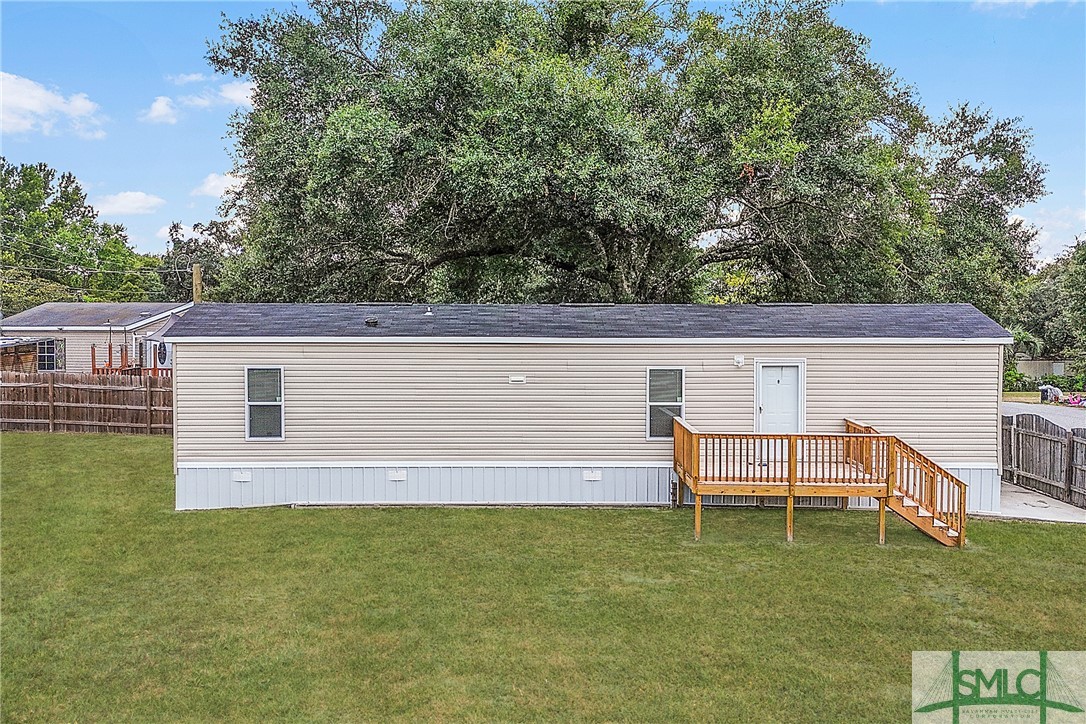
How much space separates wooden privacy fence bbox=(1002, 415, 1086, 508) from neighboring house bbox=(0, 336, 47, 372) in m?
25.0

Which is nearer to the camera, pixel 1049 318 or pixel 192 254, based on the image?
pixel 1049 318

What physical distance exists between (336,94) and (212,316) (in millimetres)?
7494

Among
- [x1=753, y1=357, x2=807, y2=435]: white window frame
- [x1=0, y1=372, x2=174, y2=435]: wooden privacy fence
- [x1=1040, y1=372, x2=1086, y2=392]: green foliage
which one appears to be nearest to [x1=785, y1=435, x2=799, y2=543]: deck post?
[x1=753, y1=357, x2=807, y2=435]: white window frame

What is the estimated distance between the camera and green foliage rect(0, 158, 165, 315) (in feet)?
136

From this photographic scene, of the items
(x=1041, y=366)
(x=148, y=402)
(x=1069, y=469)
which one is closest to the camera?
(x=1069, y=469)

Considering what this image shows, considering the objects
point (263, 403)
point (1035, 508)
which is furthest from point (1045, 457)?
point (263, 403)

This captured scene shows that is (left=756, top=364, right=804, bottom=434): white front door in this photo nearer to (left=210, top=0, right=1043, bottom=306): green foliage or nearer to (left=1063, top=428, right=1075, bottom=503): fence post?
(left=1063, top=428, right=1075, bottom=503): fence post

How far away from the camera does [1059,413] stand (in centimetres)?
2059

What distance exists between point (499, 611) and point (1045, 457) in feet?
31.1

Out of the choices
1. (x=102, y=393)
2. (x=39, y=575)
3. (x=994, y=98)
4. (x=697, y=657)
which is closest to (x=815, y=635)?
(x=697, y=657)

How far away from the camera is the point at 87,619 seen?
6.41m

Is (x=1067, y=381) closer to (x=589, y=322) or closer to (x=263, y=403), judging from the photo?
(x=589, y=322)

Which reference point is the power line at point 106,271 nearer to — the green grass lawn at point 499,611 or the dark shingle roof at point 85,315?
the dark shingle roof at point 85,315

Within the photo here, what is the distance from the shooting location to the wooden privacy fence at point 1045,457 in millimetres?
10547
